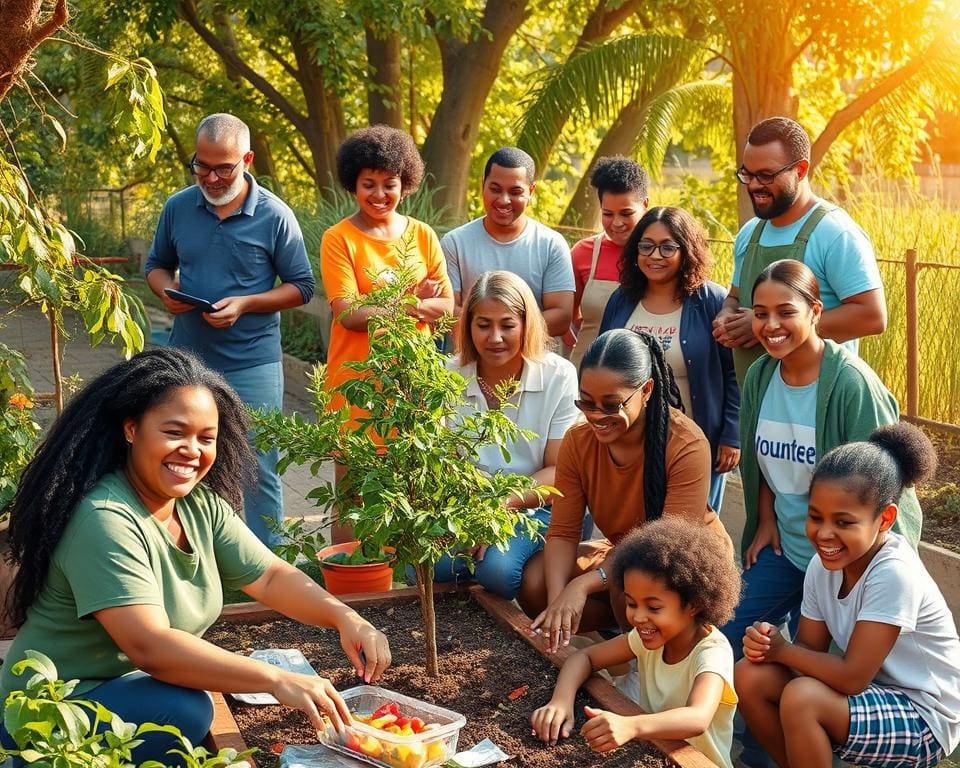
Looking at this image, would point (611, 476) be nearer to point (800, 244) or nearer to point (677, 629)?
point (677, 629)

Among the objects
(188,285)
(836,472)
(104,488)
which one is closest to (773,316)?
(836,472)

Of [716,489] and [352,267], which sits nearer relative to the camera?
[716,489]

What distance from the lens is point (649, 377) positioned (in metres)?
3.93

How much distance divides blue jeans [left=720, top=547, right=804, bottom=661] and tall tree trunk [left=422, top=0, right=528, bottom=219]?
8.85 m

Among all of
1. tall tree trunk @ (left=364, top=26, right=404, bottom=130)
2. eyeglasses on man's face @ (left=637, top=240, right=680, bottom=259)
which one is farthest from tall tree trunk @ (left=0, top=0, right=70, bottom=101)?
tall tree trunk @ (left=364, top=26, right=404, bottom=130)

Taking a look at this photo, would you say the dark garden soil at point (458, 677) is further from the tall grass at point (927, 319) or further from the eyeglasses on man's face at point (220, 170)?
the tall grass at point (927, 319)

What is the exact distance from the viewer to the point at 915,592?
11.1 feet

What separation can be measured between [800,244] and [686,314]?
1.84ft

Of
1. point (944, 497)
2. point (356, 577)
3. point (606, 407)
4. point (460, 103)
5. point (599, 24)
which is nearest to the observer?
point (606, 407)

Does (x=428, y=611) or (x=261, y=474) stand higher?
(x=261, y=474)

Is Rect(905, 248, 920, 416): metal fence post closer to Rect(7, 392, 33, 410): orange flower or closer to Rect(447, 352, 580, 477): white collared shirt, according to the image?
Rect(447, 352, 580, 477): white collared shirt

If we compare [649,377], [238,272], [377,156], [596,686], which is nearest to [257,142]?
[238,272]

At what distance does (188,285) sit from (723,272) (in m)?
5.32

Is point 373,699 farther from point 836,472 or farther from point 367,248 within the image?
point 367,248
